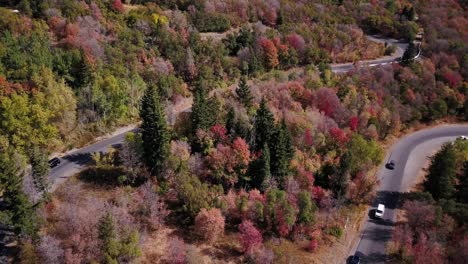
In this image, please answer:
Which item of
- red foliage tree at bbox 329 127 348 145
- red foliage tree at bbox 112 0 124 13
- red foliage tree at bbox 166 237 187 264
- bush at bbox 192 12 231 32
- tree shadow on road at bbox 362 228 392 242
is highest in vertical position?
red foliage tree at bbox 112 0 124 13

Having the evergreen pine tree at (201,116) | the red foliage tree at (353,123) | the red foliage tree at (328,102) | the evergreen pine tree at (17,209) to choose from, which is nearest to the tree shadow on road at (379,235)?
the red foliage tree at (353,123)

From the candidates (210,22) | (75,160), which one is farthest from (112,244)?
(210,22)

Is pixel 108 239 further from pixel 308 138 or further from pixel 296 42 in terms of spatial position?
pixel 296 42

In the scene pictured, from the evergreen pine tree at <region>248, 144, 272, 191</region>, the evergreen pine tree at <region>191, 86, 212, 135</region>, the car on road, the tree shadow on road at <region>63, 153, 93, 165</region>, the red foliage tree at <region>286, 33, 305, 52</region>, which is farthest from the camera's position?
the red foliage tree at <region>286, 33, 305, 52</region>

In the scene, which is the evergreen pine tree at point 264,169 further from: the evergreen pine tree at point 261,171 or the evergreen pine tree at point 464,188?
the evergreen pine tree at point 464,188

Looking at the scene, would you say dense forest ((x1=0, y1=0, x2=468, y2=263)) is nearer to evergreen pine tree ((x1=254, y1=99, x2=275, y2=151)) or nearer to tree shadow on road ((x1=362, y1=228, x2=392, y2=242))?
evergreen pine tree ((x1=254, y1=99, x2=275, y2=151))

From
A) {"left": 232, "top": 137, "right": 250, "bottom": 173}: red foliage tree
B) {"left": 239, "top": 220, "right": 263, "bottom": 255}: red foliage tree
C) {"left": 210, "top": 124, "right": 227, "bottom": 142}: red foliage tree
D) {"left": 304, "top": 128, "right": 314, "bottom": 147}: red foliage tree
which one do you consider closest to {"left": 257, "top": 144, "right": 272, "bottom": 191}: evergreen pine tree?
{"left": 232, "top": 137, "right": 250, "bottom": 173}: red foliage tree
